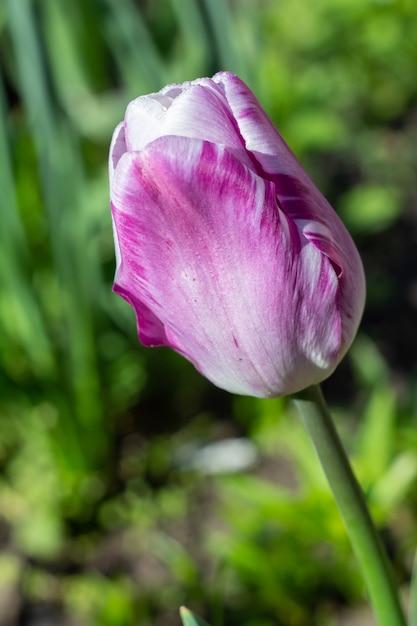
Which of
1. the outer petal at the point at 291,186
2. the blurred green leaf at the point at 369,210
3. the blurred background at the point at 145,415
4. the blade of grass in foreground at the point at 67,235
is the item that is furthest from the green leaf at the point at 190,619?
the blurred green leaf at the point at 369,210

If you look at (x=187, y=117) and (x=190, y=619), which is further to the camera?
(x=190, y=619)

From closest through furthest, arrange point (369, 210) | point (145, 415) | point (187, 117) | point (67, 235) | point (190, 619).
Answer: point (187, 117) → point (190, 619) → point (67, 235) → point (145, 415) → point (369, 210)

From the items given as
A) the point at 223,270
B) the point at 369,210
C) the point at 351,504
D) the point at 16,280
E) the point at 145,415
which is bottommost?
the point at 145,415

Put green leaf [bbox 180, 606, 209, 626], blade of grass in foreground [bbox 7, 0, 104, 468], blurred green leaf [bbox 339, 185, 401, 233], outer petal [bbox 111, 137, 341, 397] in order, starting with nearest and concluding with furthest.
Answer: outer petal [bbox 111, 137, 341, 397] → green leaf [bbox 180, 606, 209, 626] → blade of grass in foreground [bbox 7, 0, 104, 468] → blurred green leaf [bbox 339, 185, 401, 233]

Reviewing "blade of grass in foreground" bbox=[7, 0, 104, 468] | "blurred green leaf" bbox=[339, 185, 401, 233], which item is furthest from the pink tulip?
"blurred green leaf" bbox=[339, 185, 401, 233]

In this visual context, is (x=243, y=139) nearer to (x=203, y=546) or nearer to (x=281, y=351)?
(x=281, y=351)

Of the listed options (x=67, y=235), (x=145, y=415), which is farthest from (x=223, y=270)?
(x=145, y=415)

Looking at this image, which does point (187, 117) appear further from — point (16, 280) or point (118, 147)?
point (16, 280)

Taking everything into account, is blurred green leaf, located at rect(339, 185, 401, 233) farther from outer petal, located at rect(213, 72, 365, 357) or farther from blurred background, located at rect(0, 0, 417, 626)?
outer petal, located at rect(213, 72, 365, 357)
